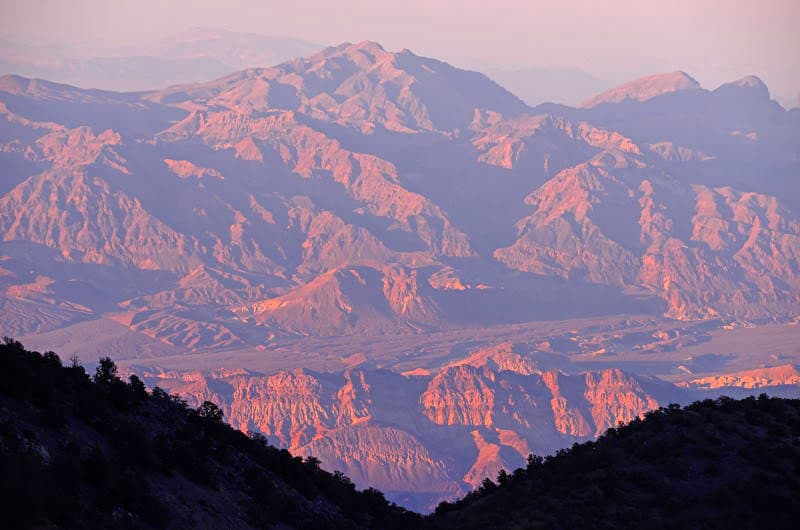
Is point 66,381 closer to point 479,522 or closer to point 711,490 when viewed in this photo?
point 479,522

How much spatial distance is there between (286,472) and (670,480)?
14.2 m

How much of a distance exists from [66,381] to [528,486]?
1576 centimetres

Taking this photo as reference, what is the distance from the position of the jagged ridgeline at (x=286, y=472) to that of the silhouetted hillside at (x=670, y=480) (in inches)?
2.7

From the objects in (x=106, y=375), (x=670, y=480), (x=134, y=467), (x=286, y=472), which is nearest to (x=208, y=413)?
(x=286, y=472)

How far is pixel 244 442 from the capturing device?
164 feet

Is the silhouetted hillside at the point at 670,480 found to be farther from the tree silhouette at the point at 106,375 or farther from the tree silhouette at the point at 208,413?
→ the tree silhouette at the point at 106,375

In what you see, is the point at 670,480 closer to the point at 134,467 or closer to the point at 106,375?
the point at 134,467

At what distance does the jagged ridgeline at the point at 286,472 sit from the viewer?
113ft

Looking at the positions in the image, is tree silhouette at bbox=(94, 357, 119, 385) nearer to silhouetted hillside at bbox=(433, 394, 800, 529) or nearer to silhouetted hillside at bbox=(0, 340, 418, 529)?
silhouetted hillside at bbox=(0, 340, 418, 529)

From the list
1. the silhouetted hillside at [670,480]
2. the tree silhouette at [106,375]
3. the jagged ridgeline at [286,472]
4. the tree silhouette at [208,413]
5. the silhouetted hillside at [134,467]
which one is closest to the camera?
the silhouetted hillside at [134,467]

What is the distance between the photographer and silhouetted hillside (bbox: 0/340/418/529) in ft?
103

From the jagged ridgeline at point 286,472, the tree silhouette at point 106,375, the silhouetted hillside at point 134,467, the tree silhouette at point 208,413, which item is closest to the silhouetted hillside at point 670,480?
the jagged ridgeline at point 286,472

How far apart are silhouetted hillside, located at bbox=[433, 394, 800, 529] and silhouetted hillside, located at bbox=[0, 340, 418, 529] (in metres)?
5.13

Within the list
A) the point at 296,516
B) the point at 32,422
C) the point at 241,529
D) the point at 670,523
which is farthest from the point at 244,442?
the point at 670,523
